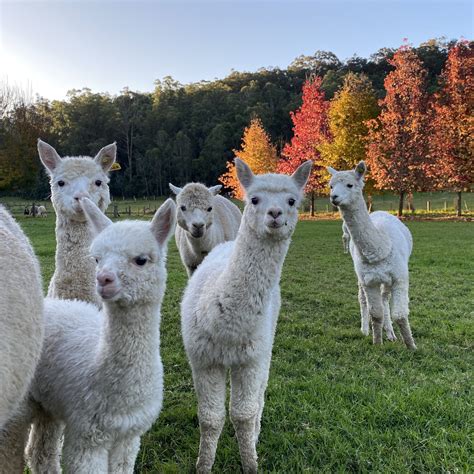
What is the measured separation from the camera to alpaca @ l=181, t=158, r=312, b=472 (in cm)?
294

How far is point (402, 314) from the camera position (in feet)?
18.4

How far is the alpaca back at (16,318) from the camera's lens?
1.79 meters

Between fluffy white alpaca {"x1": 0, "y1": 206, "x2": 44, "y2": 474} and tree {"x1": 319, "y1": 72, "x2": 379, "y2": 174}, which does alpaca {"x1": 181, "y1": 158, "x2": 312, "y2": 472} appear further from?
tree {"x1": 319, "y1": 72, "x2": 379, "y2": 174}

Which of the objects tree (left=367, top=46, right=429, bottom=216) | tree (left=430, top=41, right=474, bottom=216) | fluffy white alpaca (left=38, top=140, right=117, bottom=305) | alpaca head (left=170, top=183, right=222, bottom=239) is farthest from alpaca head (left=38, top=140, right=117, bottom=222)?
tree (left=430, top=41, right=474, bottom=216)

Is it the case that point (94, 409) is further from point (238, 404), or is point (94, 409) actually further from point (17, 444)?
point (238, 404)

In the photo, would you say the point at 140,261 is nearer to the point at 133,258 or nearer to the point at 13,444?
the point at 133,258

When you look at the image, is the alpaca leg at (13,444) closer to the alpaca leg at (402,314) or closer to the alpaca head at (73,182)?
the alpaca head at (73,182)

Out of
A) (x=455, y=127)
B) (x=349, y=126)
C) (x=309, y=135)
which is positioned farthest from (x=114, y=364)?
(x=309, y=135)

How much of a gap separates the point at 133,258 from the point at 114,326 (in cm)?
39

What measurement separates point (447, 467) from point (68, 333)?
274 centimetres

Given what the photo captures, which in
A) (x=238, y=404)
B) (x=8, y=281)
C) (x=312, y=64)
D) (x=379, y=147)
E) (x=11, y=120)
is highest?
(x=312, y=64)

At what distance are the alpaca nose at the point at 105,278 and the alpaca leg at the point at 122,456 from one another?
2.99 feet

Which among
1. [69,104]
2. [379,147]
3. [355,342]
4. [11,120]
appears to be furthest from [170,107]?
[355,342]

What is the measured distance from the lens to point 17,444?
227 centimetres
